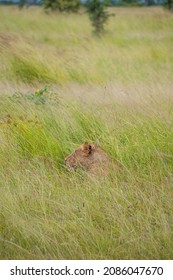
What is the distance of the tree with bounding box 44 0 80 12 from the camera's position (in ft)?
71.7

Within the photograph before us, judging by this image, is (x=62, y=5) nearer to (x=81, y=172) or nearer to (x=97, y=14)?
(x=97, y=14)

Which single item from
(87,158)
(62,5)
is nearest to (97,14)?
(62,5)

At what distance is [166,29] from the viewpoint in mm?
12742

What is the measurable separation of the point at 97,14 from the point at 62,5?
8.98 m

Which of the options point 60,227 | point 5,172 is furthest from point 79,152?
point 60,227

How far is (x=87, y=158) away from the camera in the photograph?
325 cm

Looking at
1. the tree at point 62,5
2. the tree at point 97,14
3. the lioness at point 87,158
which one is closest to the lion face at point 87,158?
the lioness at point 87,158

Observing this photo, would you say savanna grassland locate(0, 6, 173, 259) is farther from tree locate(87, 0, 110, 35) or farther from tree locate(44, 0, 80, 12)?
tree locate(44, 0, 80, 12)

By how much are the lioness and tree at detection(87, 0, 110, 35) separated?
32.3 ft

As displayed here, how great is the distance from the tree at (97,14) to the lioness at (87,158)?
32.3ft

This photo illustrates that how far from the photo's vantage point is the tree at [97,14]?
1293cm

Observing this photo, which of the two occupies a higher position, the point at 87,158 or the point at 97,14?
the point at 87,158

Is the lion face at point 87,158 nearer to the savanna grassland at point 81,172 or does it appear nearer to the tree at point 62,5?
the savanna grassland at point 81,172
